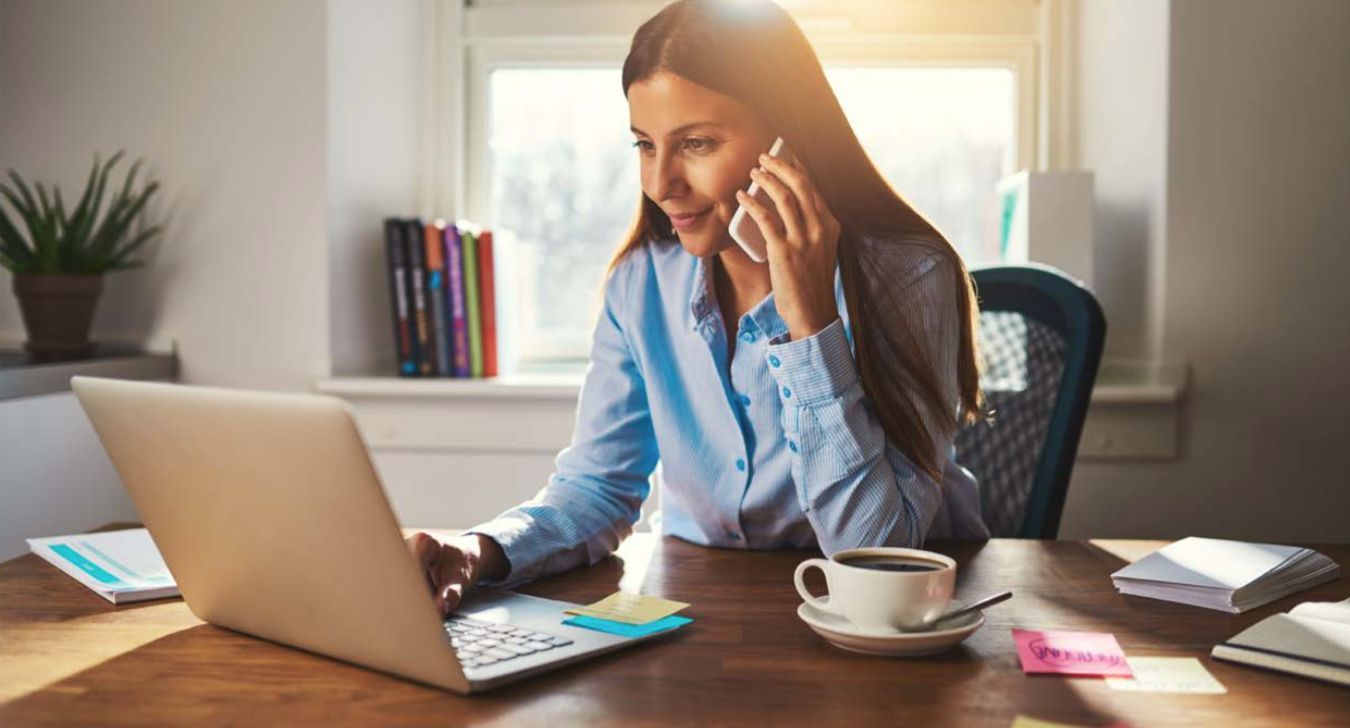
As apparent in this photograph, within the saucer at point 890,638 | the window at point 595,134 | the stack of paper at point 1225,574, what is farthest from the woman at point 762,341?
the window at point 595,134

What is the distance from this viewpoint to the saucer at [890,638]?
3.04ft

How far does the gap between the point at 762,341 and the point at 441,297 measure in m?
1.15

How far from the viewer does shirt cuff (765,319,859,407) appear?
4.29 ft

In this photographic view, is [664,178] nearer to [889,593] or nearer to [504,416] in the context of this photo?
[889,593]

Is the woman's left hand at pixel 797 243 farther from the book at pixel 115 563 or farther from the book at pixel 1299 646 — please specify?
the book at pixel 115 563

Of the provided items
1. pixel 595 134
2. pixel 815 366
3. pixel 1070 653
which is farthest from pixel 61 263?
pixel 1070 653

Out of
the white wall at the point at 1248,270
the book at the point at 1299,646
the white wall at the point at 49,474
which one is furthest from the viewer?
the white wall at the point at 1248,270

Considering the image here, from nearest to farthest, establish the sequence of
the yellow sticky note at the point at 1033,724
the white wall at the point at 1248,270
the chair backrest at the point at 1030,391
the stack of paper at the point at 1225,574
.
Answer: the yellow sticky note at the point at 1033,724 < the stack of paper at the point at 1225,574 < the chair backrest at the point at 1030,391 < the white wall at the point at 1248,270

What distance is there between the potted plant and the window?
0.74 meters

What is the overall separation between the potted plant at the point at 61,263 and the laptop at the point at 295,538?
1489 mm

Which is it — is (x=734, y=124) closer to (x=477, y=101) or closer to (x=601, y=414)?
(x=601, y=414)

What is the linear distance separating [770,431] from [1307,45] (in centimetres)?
150

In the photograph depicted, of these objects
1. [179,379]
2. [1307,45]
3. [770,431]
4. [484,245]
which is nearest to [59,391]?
[179,379]

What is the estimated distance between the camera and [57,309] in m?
2.33
